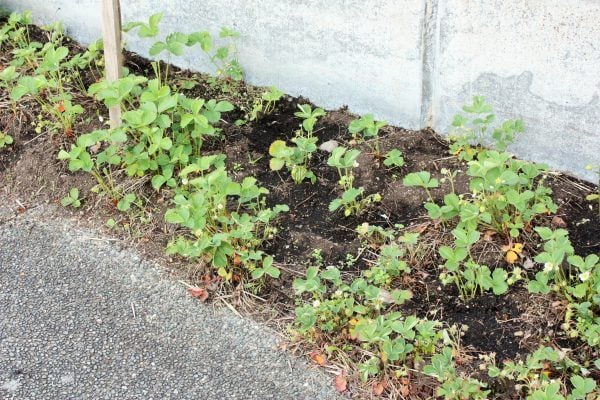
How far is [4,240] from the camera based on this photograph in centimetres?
354

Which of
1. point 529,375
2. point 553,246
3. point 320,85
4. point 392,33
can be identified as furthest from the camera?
point 320,85

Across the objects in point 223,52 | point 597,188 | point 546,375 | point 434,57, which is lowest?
point 546,375

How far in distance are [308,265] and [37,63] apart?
2064mm

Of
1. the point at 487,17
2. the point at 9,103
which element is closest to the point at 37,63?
the point at 9,103

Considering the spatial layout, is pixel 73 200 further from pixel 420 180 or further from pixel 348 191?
pixel 420 180

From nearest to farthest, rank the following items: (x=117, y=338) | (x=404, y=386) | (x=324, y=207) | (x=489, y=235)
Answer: (x=404, y=386), (x=117, y=338), (x=489, y=235), (x=324, y=207)

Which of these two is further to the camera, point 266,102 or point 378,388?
point 266,102

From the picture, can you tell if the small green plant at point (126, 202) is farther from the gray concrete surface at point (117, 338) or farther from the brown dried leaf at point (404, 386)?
the brown dried leaf at point (404, 386)

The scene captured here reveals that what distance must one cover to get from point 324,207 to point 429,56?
811mm

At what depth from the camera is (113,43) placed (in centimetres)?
368

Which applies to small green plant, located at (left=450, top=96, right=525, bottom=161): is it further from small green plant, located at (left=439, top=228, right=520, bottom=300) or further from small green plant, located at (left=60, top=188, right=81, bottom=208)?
small green plant, located at (left=60, top=188, right=81, bottom=208)

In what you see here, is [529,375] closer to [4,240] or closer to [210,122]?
[210,122]

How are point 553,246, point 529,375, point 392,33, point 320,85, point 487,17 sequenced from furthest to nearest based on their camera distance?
point 320,85, point 392,33, point 487,17, point 553,246, point 529,375

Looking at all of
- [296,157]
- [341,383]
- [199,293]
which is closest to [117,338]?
[199,293]
